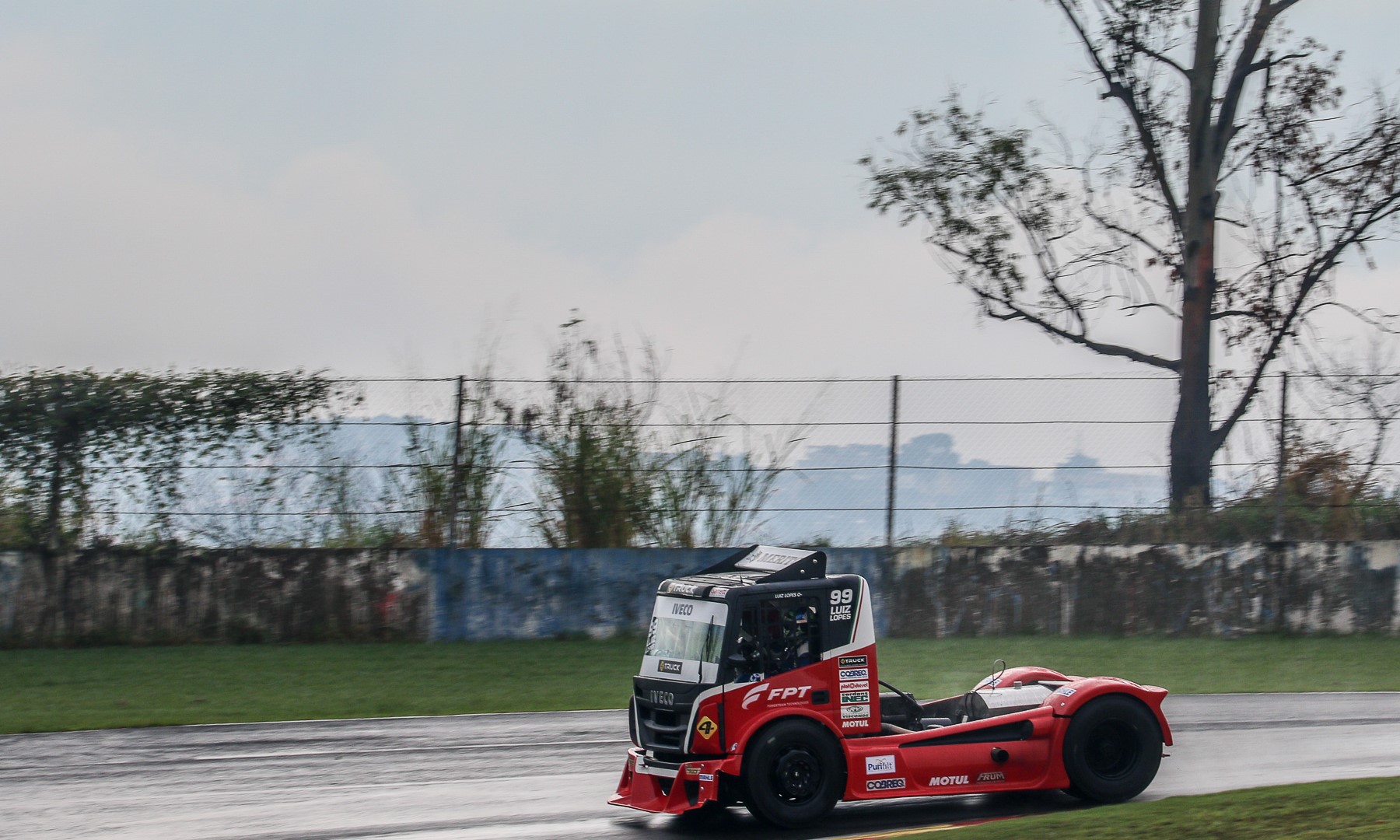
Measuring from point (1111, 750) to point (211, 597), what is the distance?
517 inches

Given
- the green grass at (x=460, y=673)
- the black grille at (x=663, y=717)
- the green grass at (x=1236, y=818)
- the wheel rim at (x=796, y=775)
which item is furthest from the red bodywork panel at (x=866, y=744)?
the green grass at (x=460, y=673)

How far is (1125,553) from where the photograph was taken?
20141 mm

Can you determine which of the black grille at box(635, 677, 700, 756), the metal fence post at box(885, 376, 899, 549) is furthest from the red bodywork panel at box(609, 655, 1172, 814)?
the metal fence post at box(885, 376, 899, 549)

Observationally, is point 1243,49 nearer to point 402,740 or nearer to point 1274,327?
point 1274,327

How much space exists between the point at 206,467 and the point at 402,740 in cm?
776

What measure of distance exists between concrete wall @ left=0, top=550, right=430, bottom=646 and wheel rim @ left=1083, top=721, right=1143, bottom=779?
11462 millimetres

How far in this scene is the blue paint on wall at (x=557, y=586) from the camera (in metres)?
19.2

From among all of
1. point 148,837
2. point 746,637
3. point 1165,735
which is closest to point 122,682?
point 148,837

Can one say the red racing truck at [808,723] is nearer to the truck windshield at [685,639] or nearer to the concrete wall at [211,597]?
the truck windshield at [685,639]

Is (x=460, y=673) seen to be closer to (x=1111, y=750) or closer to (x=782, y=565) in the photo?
(x=782, y=565)

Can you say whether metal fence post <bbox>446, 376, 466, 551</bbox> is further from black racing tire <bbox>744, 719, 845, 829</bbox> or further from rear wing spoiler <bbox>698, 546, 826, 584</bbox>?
black racing tire <bbox>744, 719, 845, 829</bbox>

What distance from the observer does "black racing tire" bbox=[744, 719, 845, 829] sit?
9.04 meters

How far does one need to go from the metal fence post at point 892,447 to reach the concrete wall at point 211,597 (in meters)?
6.63

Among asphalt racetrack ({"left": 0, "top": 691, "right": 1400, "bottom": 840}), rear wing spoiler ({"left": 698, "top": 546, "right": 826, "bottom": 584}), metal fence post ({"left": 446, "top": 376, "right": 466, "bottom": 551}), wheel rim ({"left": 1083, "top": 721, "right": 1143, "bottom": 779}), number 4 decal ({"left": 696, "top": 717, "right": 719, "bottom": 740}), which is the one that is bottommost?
asphalt racetrack ({"left": 0, "top": 691, "right": 1400, "bottom": 840})
